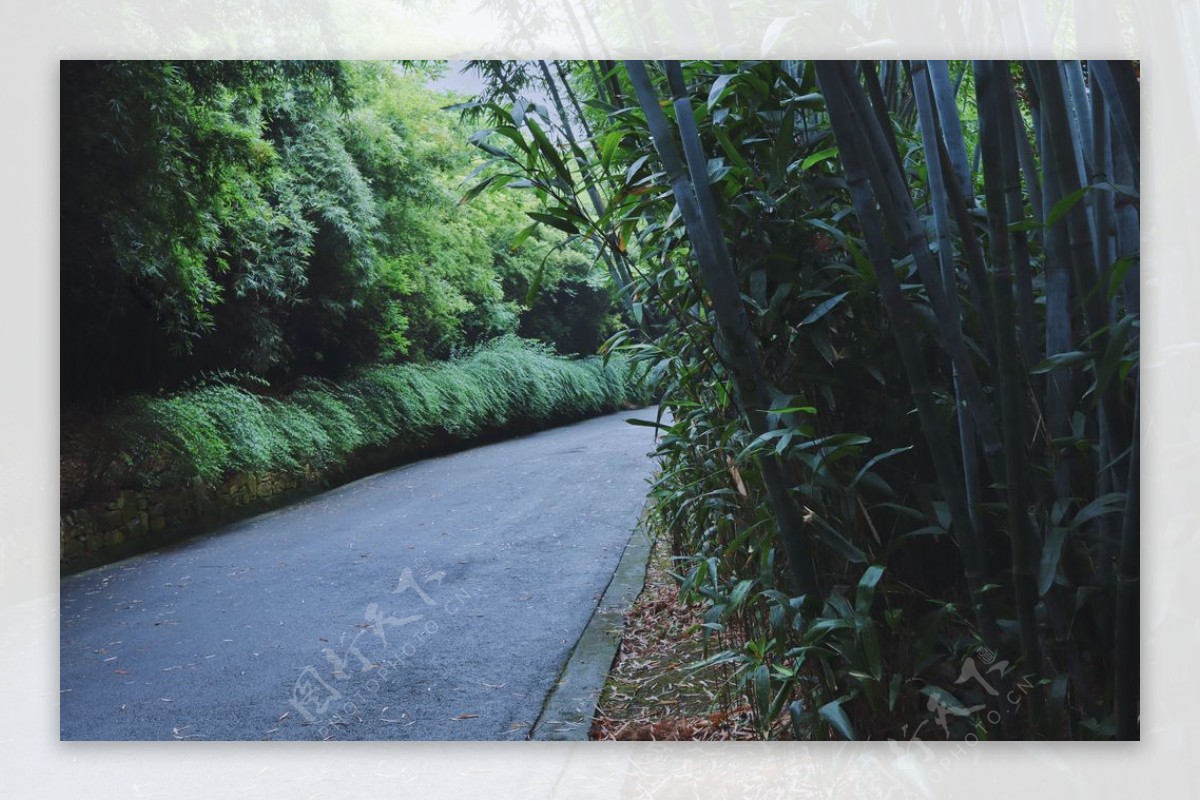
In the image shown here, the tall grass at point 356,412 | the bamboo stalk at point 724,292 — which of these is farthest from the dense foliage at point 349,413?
the bamboo stalk at point 724,292

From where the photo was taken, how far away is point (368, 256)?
2271 mm

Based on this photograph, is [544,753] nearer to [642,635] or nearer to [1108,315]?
[642,635]

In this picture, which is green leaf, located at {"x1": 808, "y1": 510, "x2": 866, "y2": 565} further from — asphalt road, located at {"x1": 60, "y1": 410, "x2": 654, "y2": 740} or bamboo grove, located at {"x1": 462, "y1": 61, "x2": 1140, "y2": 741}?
asphalt road, located at {"x1": 60, "y1": 410, "x2": 654, "y2": 740}

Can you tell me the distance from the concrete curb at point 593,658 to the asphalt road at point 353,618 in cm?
3

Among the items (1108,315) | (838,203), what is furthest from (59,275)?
(1108,315)

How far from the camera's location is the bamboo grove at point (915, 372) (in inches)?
54.2

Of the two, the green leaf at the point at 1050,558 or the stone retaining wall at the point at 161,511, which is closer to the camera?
the green leaf at the point at 1050,558

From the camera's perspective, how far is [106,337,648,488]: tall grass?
2.19m

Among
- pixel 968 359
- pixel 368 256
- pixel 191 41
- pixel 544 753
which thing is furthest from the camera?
pixel 368 256

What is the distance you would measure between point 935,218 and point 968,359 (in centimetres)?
25

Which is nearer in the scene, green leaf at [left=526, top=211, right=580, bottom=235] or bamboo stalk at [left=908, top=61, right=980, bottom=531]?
bamboo stalk at [left=908, top=61, right=980, bottom=531]

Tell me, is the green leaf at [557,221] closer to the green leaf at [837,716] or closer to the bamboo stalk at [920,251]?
the bamboo stalk at [920,251]

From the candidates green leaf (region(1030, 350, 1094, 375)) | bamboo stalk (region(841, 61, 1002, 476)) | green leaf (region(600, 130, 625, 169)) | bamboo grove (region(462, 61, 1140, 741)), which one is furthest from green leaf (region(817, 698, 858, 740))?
green leaf (region(600, 130, 625, 169))

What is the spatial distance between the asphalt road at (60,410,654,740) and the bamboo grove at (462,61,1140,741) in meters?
0.72
